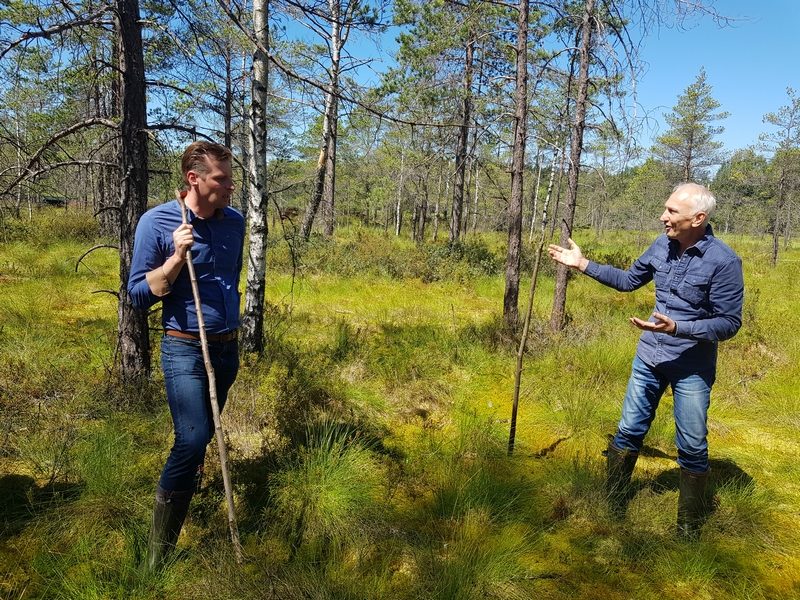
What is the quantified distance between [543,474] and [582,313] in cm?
511

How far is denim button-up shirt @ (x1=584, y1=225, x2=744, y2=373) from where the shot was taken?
236cm

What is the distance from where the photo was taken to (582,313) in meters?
7.82

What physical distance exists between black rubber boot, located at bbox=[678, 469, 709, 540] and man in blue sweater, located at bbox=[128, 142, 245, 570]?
2848mm

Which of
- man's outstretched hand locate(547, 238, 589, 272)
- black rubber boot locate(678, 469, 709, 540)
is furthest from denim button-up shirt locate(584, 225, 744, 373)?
black rubber boot locate(678, 469, 709, 540)

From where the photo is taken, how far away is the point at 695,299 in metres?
2.48

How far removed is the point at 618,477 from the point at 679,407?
0.71 meters

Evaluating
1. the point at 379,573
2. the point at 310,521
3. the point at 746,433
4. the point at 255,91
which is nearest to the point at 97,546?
the point at 310,521

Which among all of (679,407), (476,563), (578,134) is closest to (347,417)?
(476,563)

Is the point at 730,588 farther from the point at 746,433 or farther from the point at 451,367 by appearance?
the point at 451,367

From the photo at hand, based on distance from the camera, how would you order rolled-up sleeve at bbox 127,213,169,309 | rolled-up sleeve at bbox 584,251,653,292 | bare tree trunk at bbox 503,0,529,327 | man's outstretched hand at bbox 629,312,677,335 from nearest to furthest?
1. rolled-up sleeve at bbox 127,213,169,309
2. man's outstretched hand at bbox 629,312,677,335
3. rolled-up sleeve at bbox 584,251,653,292
4. bare tree trunk at bbox 503,0,529,327

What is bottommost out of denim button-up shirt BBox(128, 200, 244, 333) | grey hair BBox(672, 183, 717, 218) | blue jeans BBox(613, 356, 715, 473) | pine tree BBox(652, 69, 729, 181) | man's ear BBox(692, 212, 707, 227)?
blue jeans BBox(613, 356, 715, 473)

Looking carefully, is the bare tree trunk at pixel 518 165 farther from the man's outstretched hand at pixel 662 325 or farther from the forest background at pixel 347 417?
the man's outstretched hand at pixel 662 325

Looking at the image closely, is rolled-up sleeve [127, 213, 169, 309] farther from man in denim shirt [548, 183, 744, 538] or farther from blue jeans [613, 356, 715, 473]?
blue jeans [613, 356, 715, 473]

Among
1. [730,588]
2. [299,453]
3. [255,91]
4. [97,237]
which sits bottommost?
[730,588]
